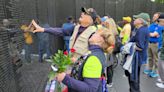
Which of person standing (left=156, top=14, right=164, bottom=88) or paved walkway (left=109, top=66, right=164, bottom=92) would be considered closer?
person standing (left=156, top=14, right=164, bottom=88)

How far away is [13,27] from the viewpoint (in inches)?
118

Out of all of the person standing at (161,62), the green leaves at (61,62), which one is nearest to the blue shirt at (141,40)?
the person standing at (161,62)

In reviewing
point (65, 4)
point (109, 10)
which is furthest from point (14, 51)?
point (109, 10)

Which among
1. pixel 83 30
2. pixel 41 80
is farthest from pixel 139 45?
pixel 41 80

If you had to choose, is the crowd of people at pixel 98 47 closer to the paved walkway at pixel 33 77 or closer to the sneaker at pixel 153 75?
the sneaker at pixel 153 75

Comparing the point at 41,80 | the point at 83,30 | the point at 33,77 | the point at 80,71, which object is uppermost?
the point at 83,30

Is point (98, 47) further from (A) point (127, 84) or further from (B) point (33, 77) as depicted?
(A) point (127, 84)

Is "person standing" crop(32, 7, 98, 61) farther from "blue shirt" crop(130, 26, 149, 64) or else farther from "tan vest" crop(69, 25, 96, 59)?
"blue shirt" crop(130, 26, 149, 64)

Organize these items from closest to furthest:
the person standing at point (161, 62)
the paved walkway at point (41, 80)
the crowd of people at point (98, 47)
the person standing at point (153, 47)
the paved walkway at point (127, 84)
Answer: the crowd of people at point (98, 47) → the paved walkway at point (41, 80) → the person standing at point (161, 62) → the paved walkway at point (127, 84) → the person standing at point (153, 47)

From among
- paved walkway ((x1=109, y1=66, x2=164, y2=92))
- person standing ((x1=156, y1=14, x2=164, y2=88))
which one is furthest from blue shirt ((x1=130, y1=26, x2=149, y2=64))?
paved walkway ((x1=109, y1=66, x2=164, y2=92))

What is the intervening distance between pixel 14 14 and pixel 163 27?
4.78m

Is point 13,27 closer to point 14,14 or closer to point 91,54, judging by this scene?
point 14,14

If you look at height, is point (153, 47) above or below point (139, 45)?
below

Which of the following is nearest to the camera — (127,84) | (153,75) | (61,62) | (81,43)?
(61,62)
